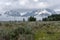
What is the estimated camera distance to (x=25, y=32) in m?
19.3

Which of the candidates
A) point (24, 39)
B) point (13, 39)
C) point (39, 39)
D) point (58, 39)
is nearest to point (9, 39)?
point (13, 39)

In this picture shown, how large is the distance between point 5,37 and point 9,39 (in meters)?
0.37

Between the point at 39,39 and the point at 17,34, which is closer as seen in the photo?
the point at 17,34

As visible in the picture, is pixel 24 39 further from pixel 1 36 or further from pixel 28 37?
pixel 1 36

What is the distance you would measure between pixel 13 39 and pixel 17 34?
44.7 inches

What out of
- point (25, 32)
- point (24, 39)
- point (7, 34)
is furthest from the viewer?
point (25, 32)

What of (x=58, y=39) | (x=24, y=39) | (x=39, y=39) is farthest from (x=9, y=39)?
(x=58, y=39)

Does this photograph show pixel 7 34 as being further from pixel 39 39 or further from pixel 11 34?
pixel 39 39

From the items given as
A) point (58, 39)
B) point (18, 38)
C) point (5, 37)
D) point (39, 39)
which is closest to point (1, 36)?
point (5, 37)

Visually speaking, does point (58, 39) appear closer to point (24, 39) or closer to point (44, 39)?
point (44, 39)

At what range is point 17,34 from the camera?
18.5 m

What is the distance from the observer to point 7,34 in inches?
712

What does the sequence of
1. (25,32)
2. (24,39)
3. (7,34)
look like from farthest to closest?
(25,32)
(7,34)
(24,39)

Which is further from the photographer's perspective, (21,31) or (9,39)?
(21,31)
